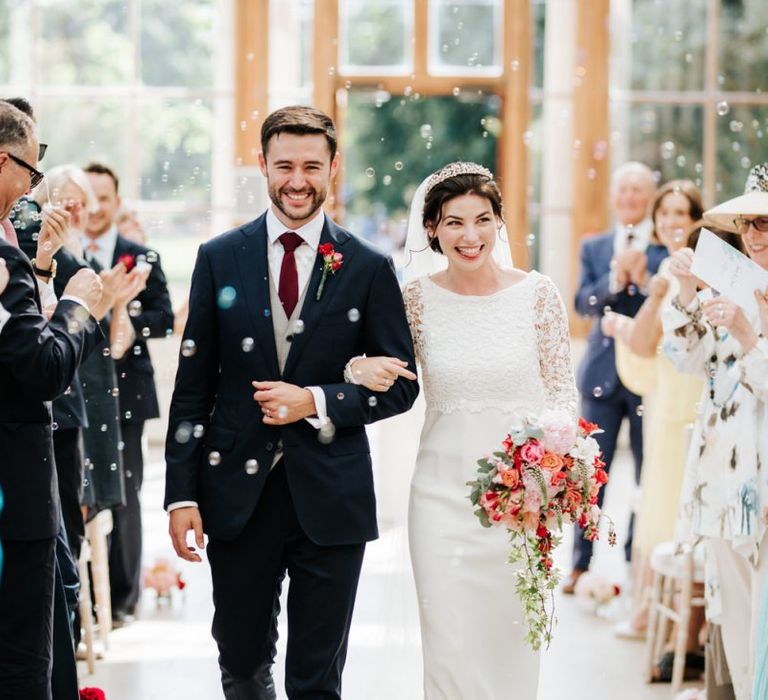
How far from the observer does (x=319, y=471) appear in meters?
3.01

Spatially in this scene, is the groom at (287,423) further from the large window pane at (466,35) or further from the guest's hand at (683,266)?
the large window pane at (466,35)

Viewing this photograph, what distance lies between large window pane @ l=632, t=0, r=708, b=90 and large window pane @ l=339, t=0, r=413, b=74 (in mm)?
1784

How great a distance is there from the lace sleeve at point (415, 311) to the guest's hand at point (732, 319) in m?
0.80

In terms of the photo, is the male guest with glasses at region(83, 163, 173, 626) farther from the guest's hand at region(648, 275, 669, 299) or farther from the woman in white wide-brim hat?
the woman in white wide-brim hat

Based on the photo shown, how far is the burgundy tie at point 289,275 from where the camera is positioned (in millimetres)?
3031

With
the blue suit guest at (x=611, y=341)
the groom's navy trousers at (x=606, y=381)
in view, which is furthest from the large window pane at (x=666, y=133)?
the groom's navy trousers at (x=606, y=381)

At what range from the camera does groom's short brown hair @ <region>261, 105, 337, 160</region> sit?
2.99m

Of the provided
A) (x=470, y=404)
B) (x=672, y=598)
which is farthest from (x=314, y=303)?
(x=672, y=598)

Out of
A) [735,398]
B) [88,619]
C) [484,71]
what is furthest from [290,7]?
[735,398]

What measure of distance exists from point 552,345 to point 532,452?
434 millimetres

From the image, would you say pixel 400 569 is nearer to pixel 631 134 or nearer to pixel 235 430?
pixel 235 430

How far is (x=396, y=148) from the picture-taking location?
18.9 m

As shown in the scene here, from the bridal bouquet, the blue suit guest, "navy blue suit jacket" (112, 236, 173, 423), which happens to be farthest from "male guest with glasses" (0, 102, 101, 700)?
the blue suit guest

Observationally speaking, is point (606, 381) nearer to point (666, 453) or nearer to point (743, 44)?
point (666, 453)
